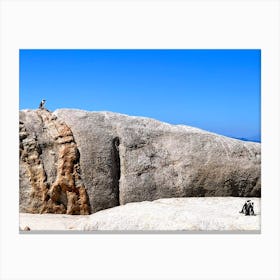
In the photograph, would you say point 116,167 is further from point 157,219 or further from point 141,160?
point 157,219

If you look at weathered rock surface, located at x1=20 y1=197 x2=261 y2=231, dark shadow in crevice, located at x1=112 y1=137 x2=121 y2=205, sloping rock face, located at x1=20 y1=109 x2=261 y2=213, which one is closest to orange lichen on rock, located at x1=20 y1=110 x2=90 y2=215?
sloping rock face, located at x1=20 y1=109 x2=261 y2=213

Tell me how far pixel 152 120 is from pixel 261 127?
319cm

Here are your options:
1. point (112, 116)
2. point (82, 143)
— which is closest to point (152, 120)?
point (112, 116)

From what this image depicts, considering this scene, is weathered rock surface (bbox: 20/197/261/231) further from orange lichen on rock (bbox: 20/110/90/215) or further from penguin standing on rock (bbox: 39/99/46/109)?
penguin standing on rock (bbox: 39/99/46/109)

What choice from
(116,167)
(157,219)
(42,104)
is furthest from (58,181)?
(157,219)

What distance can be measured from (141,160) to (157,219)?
6.81 feet

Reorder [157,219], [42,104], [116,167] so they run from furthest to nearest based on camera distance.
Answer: [116,167], [42,104], [157,219]

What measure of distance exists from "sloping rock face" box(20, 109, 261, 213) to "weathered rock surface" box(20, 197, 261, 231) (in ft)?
1.67

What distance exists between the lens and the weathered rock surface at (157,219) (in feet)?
35.4

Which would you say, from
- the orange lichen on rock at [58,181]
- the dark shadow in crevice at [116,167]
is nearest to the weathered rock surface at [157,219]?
the orange lichen on rock at [58,181]

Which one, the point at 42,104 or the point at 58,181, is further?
the point at 42,104

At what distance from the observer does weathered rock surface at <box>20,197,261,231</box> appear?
35.4ft

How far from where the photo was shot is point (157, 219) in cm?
1092

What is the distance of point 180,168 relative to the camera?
12.9 m
